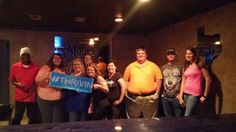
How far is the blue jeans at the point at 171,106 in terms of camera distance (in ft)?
15.3

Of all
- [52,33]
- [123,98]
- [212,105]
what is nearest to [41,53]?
[52,33]

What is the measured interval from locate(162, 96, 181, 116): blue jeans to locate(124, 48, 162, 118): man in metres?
0.21

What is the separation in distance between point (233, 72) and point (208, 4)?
1283 millimetres

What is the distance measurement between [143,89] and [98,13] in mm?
2232

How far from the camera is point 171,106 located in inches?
186

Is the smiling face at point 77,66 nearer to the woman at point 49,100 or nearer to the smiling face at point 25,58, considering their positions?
the woman at point 49,100

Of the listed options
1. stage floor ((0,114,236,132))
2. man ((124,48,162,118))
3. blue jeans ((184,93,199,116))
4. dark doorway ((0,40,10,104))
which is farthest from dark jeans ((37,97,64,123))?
dark doorway ((0,40,10,104))

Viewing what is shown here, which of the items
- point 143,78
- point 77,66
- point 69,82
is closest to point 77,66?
point 77,66

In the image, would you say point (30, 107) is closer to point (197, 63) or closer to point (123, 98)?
point (123, 98)

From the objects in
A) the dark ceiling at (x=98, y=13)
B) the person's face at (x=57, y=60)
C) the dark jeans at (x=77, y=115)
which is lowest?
the dark jeans at (x=77, y=115)

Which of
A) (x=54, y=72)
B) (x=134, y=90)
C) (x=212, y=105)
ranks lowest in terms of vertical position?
(x=212, y=105)

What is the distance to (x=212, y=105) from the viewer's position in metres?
5.72

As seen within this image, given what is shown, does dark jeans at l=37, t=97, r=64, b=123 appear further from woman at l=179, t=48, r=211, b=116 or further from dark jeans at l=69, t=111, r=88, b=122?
woman at l=179, t=48, r=211, b=116

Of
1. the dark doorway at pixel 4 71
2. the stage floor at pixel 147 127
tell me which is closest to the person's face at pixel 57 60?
the stage floor at pixel 147 127
